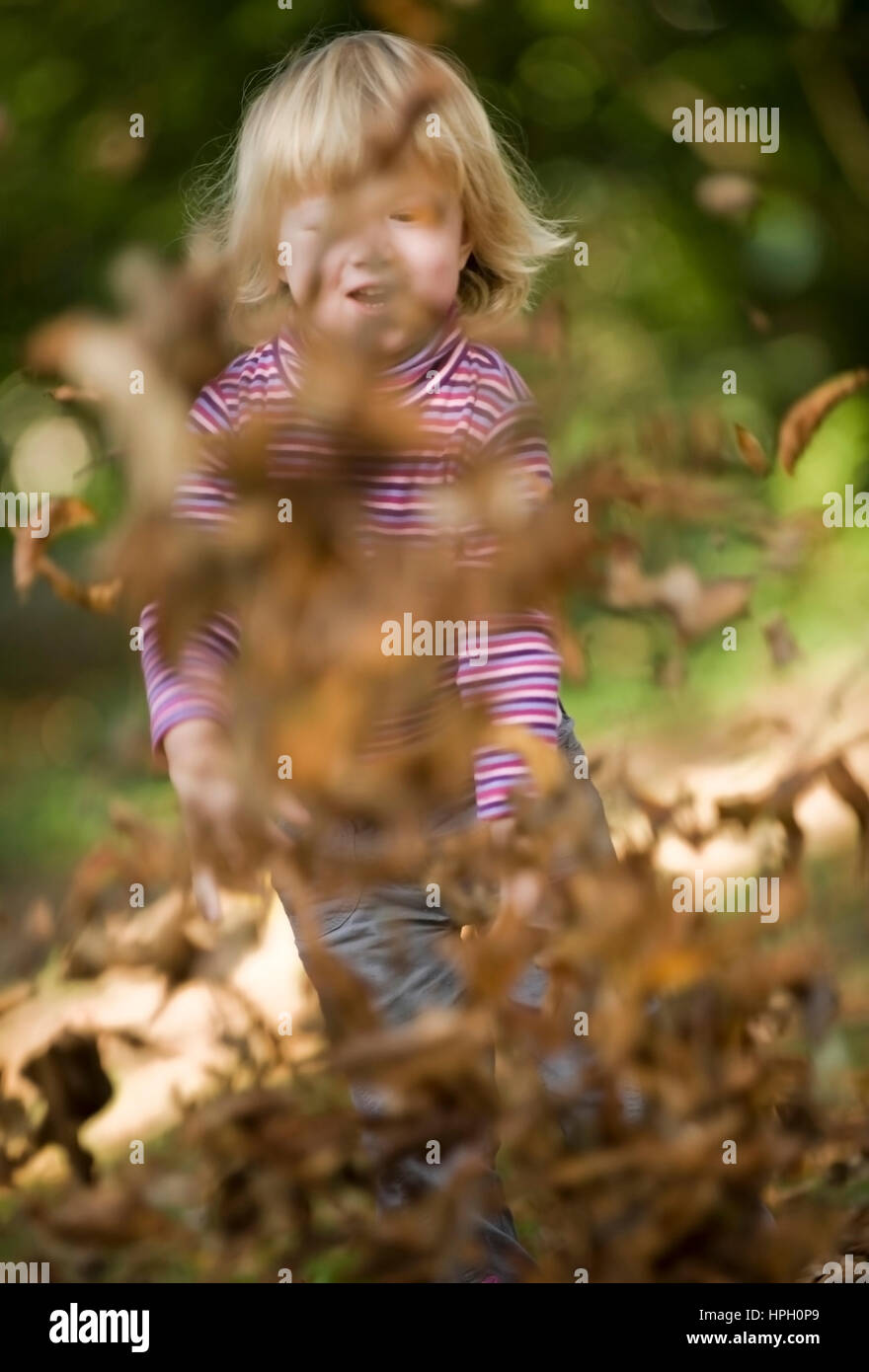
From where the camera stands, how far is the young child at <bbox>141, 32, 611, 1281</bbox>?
1243 millimetres

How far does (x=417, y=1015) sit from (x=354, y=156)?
751mm

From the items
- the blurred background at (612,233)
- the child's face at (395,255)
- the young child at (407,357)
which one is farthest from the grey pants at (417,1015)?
the child's face at (395,255)

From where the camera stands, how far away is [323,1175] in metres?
1.18

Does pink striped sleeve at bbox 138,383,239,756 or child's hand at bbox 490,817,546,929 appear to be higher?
pink striped sleeve at bbox 138,383,239,756

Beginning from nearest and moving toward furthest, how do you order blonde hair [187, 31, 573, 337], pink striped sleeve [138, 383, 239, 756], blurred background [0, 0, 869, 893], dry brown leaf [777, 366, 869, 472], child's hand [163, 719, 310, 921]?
child's hand [163, 719, 310, 921]
pink striped sleeve [138, 383, 239, 756]
dry brown leaf [777, 366, 869, 472]
blonde hair [187, 31, 573, 337]
blurred background [0, 0, 869, 893]

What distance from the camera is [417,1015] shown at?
133 centimetres

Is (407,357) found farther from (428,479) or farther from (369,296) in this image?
(428,479)

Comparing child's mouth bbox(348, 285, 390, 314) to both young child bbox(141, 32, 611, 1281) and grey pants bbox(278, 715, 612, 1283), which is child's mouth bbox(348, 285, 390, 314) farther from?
grey pants bbox(278, 715, 612, 1283)

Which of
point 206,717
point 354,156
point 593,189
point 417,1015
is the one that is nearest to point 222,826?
point 206,717

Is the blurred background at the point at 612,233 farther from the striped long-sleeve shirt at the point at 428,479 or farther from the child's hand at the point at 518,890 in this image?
the child's hand at the point at 518,890

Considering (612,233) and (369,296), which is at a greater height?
(612,233)

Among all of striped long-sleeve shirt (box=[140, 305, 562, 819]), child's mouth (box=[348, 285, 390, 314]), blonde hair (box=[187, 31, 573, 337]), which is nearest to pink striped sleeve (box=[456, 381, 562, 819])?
striped long-sleeve shirt (box=[140, 305, 562, 819])
